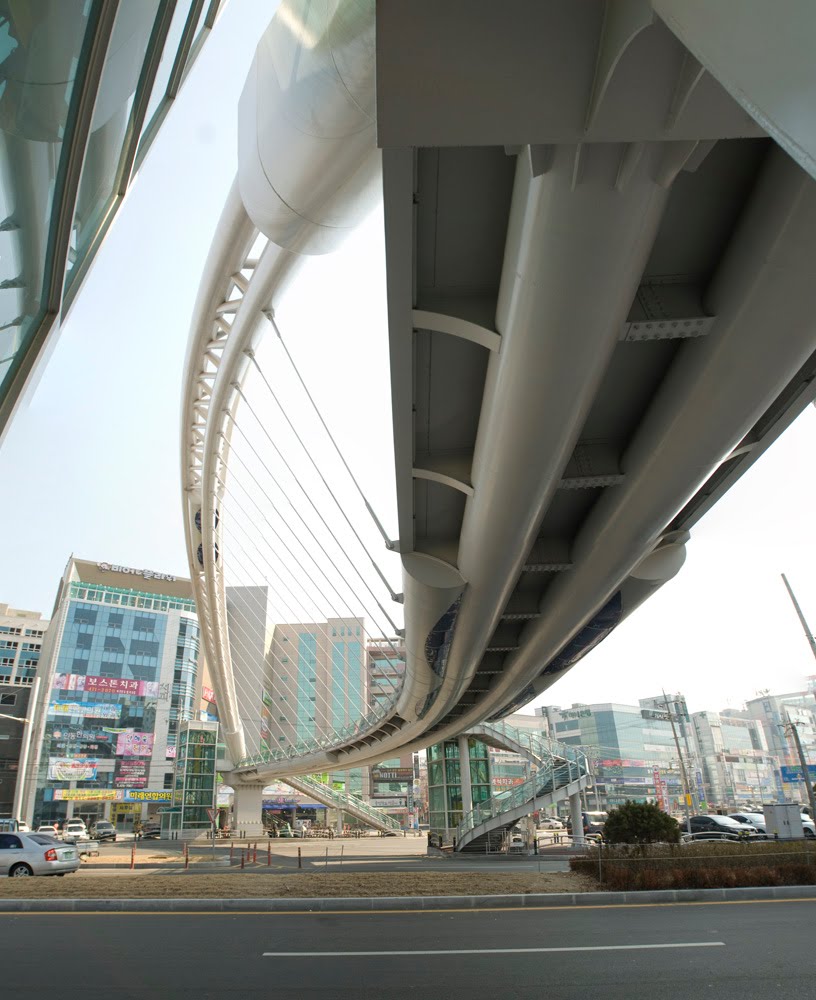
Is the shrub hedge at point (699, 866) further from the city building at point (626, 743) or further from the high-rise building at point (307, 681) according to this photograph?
the city building at point (626, 743)

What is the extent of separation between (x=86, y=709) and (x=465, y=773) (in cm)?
4956

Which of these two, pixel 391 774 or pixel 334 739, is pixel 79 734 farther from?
pixel 391 774

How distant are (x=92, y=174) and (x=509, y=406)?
4146mm

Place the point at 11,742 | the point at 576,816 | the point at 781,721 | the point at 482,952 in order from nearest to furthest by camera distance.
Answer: the point at 482,952 < the point at 576,816 < the point at 11,742 < the point at 781,721

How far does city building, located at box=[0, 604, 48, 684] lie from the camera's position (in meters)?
83.9

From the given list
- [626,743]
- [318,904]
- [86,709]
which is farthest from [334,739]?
[626,743]

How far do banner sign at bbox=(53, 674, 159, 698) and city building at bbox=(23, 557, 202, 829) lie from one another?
0.34ft

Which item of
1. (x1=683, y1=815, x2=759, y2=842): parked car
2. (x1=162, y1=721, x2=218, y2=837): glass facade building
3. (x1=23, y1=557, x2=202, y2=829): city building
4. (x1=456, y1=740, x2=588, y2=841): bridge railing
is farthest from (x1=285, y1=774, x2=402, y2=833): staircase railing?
(x1=683, y1=815, x2=759, y2=842): parked car

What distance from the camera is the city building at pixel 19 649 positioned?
83.9 meters

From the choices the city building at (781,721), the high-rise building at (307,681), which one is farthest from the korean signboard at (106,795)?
the city building at (781,721)

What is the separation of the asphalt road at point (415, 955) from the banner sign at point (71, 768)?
64.8 m

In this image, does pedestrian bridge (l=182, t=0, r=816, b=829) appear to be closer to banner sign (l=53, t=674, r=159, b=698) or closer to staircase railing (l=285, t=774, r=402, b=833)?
staircase railing (l=285, t=774, r=402, b=833)

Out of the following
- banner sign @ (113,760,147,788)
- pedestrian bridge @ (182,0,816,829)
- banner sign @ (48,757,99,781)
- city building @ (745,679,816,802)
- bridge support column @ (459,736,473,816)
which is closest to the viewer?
pedestrian bridge @ (182,0,816,829)

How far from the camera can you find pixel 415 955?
7707mm
